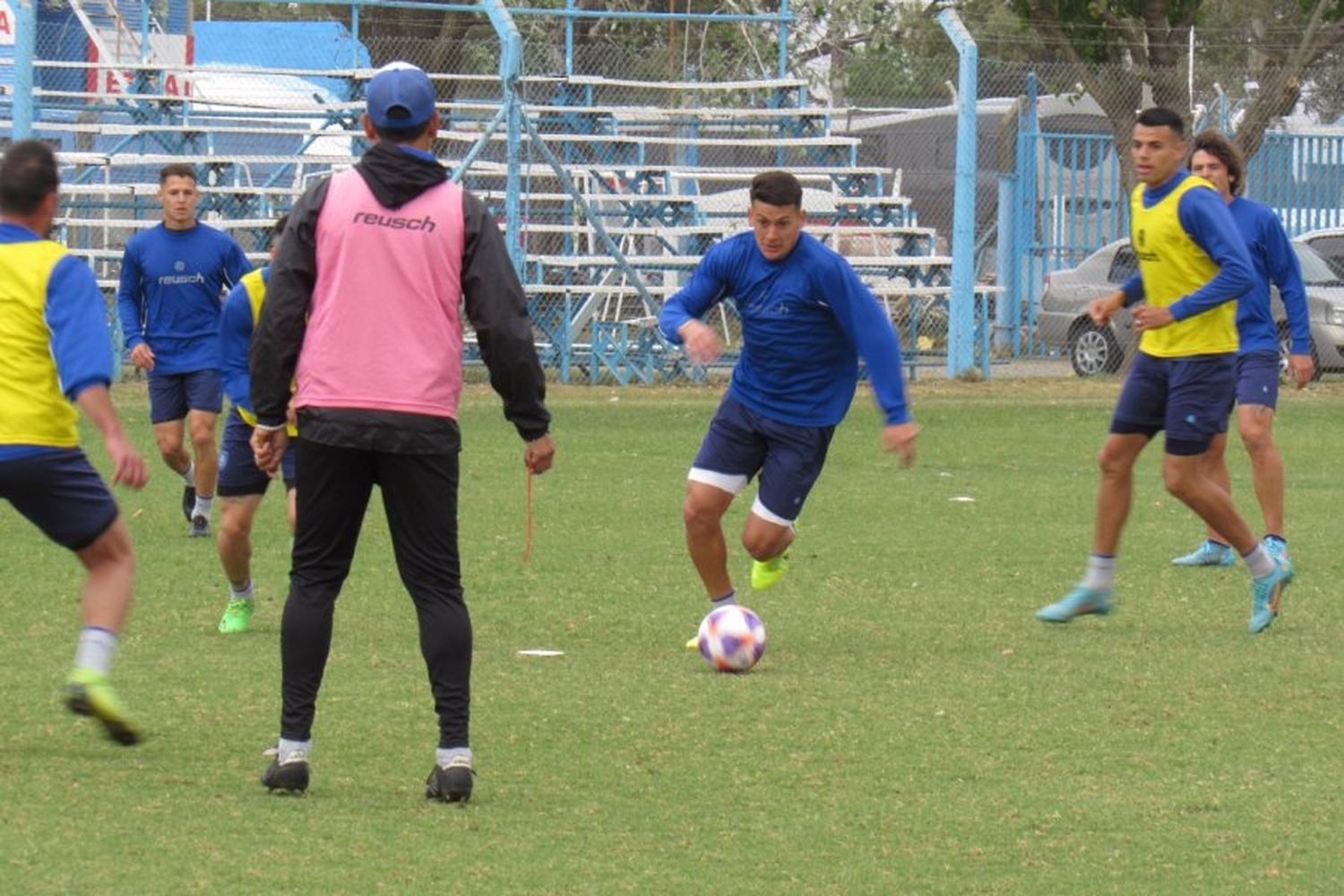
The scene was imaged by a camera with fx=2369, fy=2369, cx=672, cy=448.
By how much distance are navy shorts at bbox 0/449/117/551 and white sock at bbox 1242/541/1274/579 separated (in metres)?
4.79

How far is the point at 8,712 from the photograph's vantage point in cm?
755

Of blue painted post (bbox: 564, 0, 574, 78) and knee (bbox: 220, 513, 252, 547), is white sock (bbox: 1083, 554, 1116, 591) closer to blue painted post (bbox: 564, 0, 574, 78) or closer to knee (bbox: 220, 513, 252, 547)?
knee (bbox: 220, 513, 252, 547)

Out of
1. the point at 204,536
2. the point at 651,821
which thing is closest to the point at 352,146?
the point at 204,536

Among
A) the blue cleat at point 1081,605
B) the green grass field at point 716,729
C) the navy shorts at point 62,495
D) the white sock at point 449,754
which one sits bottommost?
the green grass field at point 716,729

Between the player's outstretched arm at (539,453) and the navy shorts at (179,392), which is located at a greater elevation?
the player's outstretched arm at (539,453)

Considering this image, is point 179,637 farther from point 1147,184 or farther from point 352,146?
point 352,146

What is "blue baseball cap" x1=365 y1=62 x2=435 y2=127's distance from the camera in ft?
20.2

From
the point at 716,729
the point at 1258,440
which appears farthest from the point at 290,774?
the point at 1258,440

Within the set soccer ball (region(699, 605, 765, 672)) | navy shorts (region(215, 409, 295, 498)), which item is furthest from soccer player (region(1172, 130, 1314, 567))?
navy shorts (region(215, 409, 295, 498))

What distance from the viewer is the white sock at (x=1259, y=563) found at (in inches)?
376

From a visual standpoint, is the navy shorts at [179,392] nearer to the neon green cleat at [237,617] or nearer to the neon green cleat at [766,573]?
the neon green cleat at [237,617]

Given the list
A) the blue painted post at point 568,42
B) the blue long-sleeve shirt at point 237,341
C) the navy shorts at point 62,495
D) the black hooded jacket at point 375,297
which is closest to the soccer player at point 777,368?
the blue long-sleeve shirt at point 237,341

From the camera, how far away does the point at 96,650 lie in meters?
6.66

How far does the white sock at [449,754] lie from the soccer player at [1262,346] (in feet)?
17.2
